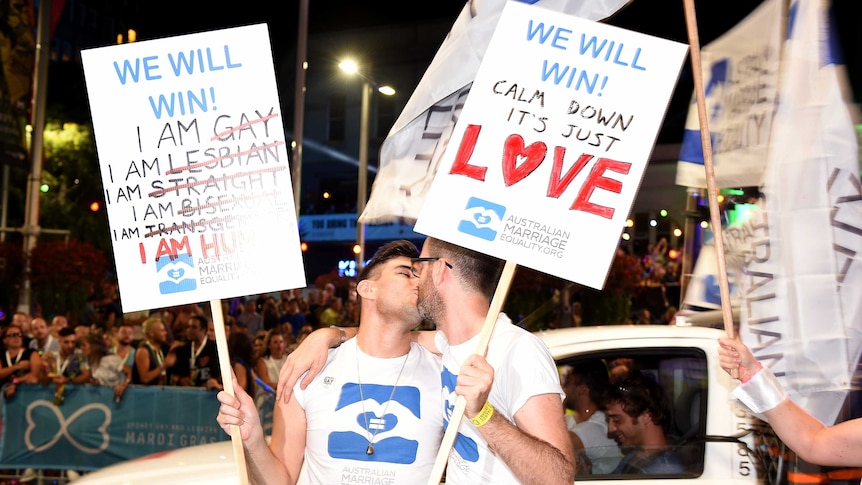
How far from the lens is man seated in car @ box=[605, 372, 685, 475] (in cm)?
427

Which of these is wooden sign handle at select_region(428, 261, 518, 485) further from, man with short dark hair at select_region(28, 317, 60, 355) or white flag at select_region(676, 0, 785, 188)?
man with short dark hair at select_region(28, 317, 60, 355)

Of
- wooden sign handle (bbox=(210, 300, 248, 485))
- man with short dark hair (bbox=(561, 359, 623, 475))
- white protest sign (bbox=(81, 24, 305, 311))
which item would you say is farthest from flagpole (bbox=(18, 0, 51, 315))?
wooden sign handle (bbox=(210, 300, 248, 485))

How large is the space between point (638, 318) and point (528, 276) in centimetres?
303

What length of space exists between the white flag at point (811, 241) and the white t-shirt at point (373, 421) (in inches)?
53.9

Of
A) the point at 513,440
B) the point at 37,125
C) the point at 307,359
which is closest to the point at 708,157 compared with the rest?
the point at 513,440

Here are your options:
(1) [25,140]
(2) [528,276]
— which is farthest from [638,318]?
(1) [25,140]

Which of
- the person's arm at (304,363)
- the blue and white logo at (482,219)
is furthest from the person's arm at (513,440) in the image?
the person's arm at (304,363)

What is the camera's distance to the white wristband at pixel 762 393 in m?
3.08

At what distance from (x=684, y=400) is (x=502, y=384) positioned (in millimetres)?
1759

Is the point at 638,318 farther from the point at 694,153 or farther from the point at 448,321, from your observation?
the point at 448,321

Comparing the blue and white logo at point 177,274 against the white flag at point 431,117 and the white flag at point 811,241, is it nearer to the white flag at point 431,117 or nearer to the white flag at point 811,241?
the white flag at point 431,117

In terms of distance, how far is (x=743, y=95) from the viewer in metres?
4.32

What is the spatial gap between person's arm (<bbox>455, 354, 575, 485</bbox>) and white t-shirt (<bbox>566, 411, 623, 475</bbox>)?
4.90ft

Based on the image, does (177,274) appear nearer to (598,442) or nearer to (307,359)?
(307,359)
